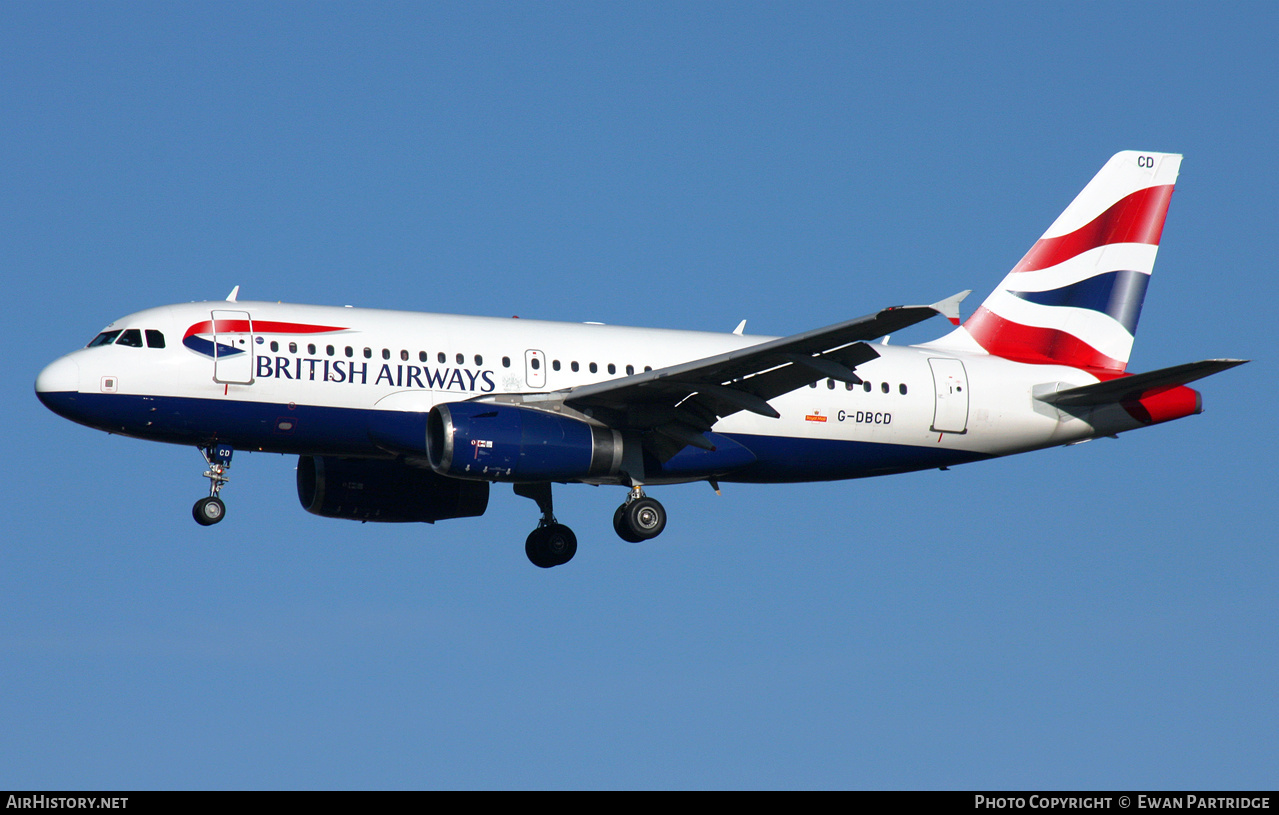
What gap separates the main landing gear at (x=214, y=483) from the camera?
33.7m

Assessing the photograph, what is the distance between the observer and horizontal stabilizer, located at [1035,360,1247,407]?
32625mm

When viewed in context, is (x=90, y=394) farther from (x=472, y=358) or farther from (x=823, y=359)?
(x=823, y=359)

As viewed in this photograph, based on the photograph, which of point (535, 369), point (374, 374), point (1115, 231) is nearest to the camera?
point (374, 374)

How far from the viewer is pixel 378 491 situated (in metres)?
38.2

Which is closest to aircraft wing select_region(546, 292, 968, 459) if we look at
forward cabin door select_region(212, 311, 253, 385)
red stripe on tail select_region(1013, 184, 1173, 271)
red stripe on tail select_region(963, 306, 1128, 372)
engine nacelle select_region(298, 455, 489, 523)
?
engine nacelle select_region(298, 455, 489, 523)

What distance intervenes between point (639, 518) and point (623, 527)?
0.43 m

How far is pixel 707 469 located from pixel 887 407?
468 cm

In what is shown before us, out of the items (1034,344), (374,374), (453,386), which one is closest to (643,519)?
(453,386)

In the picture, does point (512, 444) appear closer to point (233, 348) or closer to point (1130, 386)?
point (233, 348)

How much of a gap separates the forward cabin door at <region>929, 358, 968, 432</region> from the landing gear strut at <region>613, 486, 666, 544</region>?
7.11 metres

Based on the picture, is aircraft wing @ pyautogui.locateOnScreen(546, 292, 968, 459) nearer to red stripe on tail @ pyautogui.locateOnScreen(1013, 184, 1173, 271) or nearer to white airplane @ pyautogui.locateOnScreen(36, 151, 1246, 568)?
white airplane @ pyautogui.locateOnScreen(36, 151, 1246, 568)

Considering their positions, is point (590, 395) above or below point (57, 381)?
below
